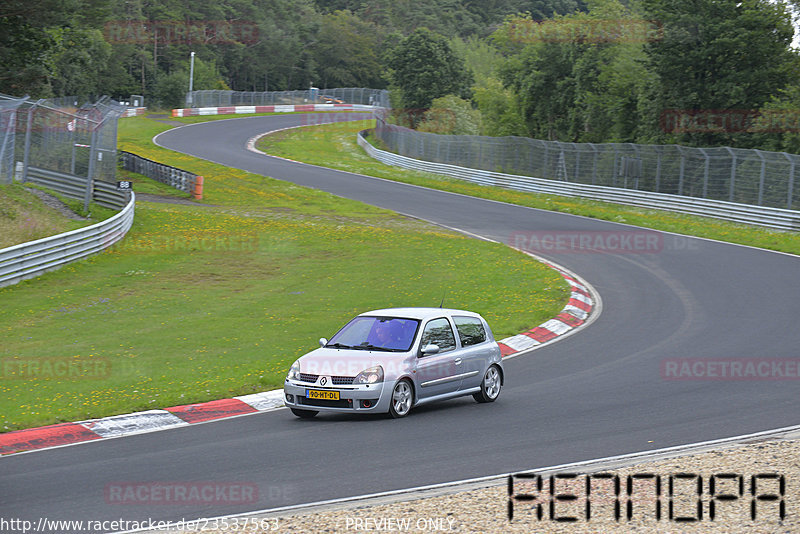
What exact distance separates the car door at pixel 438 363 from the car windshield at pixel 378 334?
21 cm

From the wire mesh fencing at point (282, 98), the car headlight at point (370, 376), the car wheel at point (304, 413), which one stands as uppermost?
the wire mesh fencing at point (282, 98)

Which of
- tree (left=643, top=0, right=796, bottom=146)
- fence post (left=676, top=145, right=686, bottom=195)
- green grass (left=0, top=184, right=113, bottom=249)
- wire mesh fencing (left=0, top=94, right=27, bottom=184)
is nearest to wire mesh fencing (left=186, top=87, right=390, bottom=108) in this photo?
tree (left=643, top=0, right=796, bottom=146)

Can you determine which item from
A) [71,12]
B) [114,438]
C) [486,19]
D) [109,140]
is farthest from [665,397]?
[486,19]

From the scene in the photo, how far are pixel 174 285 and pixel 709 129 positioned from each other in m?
30.1

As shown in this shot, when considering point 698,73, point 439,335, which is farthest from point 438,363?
point 698,73

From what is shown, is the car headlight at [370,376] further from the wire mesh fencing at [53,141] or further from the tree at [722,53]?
the tree at [722,53]

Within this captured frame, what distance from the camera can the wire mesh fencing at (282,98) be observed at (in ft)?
314

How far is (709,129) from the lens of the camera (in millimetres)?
42438

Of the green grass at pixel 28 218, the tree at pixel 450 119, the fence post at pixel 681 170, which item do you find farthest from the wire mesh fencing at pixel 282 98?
the green grass at pixel 28 218

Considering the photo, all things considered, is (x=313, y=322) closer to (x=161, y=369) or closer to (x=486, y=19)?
(x=161, y=369)

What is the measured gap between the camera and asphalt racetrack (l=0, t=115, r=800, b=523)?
793 cm

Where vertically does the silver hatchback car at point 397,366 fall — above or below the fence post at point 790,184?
below

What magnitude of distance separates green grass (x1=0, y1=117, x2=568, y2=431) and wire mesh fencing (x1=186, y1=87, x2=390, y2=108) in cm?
6354

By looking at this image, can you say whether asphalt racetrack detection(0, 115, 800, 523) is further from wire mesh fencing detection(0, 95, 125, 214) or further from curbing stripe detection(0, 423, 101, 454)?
wire mesh fencing detection(0, 95, 125, 214)
